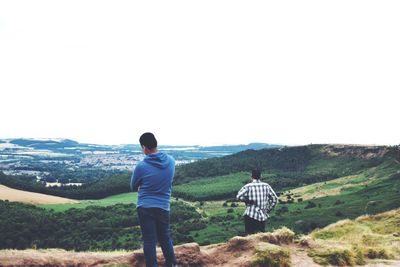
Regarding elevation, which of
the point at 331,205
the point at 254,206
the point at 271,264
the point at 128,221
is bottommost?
the point at 128,221

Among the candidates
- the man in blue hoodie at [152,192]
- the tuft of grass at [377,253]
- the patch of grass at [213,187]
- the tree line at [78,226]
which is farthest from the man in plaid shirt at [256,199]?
the patch of grass at [213,187]

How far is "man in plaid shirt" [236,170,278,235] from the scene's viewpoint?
11.3 meters

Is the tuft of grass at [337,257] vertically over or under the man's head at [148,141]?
under

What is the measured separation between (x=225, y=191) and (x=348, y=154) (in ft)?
148

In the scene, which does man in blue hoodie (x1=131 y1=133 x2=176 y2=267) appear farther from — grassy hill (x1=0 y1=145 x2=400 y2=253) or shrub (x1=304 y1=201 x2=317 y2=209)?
shrub (x1=304 y1=201 x2=317 y2=209)

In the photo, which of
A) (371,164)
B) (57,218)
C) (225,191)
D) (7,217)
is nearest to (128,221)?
(57,218)

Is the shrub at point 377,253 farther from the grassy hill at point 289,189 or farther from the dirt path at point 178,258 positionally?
the grassy hill at point 289,189

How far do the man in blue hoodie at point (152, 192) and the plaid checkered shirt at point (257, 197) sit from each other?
3753 millimetres

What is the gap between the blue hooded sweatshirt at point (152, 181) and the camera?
7.70 meters

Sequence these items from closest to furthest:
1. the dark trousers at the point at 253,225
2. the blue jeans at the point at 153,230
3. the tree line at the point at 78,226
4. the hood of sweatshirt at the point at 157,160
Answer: the blue jeans at the point at 153,230 → the hood of sweatshirt at the point at 157,160 → the dark trousers at the point at 253,225 → the tree line at the point at 78,226

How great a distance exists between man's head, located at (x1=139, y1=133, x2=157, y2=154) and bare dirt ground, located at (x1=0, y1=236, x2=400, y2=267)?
3.56m

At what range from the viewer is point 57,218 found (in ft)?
342

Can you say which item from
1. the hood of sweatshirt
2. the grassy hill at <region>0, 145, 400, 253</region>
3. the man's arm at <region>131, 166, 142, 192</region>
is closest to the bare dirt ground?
the man's arm at <region>131, 166, 142, 192</region>

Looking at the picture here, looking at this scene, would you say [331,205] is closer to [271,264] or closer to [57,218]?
[57,218]
